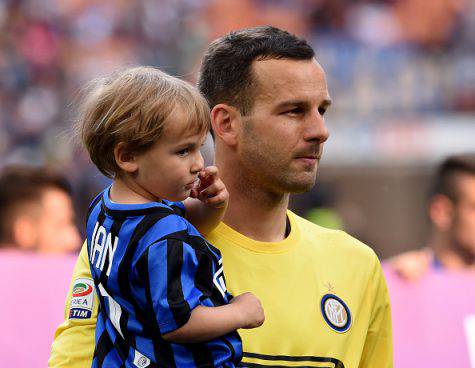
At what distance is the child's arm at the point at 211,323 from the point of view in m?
2.06

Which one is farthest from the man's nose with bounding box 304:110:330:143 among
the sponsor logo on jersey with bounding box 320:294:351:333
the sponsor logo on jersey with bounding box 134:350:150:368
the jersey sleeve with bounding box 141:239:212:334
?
the sponsor logo on jersey with bounding box 134:350:150:368

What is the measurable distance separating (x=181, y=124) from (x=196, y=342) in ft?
1.67

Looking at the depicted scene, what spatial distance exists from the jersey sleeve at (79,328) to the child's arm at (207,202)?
0.36 metres

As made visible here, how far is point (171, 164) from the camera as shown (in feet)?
6.98

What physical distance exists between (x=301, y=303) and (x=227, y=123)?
0.59m

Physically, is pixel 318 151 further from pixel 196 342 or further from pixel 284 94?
pixel 196 342

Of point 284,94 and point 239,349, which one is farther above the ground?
point 284,94

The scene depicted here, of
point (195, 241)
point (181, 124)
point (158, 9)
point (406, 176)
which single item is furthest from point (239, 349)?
point (158, 9)

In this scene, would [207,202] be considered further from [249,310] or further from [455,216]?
[455,216]

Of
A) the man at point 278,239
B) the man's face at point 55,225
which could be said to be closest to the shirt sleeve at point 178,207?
the man at point 278,239

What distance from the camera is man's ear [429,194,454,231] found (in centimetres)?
589

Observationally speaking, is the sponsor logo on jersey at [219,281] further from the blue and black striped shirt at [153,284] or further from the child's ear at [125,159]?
the child's ear at [125,159]

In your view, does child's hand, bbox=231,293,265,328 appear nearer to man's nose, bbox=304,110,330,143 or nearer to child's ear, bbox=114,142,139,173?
child's ear, bbox=114,142,139,173

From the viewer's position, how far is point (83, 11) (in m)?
12.8
